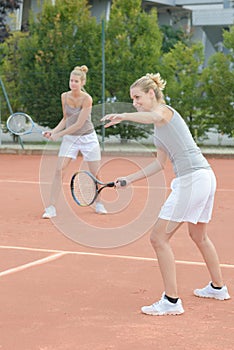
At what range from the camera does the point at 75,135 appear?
28.6 ft

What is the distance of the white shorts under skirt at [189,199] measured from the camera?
4.74 m

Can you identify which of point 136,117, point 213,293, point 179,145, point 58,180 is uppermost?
point 136,117

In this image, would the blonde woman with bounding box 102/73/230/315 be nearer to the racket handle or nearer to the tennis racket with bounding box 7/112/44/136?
the racket handle

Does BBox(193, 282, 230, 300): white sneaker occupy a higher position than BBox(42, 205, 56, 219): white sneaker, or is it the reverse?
BBox(193, 282, 230, 300): white sneaker

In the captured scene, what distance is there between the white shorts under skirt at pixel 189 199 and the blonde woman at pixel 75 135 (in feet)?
12.0

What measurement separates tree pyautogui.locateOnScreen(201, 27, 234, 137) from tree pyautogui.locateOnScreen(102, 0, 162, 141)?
1332mm

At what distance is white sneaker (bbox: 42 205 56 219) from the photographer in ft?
27.9

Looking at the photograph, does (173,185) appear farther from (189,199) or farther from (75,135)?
(75,135)

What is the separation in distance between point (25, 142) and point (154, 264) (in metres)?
14.7

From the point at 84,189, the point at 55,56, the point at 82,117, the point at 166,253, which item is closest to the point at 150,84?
the point at 166,253

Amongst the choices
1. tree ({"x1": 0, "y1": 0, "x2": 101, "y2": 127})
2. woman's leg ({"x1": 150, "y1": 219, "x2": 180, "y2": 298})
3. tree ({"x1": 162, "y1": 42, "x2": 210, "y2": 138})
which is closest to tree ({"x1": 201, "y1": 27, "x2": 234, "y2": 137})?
tree ({"x1": 162, "y1": 42, "x2": 210, "y2": 138})

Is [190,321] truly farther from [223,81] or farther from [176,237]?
[223,81]

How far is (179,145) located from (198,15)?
40586mm

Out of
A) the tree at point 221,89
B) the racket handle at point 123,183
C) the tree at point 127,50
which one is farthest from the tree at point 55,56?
the racket handle at point 123,183
